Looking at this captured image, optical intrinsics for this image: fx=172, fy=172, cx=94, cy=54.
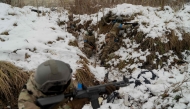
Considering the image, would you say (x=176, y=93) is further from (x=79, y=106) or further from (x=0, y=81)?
(x=0, y=81)

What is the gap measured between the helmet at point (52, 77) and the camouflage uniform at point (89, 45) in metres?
2.92

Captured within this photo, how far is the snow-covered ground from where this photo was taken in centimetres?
252

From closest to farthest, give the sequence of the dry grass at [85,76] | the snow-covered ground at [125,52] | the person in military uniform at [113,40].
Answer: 1. the snow-covered ground at [125,52]
2. the dry grass at [85,76]
3. the person in military uniform at [113,40]

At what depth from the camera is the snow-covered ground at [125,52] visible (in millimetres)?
2520

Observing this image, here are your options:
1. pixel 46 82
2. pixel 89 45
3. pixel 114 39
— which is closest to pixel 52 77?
pixel 46 82

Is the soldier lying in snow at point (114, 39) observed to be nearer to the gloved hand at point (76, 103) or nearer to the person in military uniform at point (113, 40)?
the person in military uniform at point (113, 40)

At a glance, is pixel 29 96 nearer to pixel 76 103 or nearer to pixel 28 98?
pixel 28 98

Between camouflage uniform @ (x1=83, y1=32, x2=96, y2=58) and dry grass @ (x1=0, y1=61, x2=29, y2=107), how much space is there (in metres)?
1.91

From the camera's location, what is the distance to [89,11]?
6188 mm

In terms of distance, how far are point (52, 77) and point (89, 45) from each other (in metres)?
3.20

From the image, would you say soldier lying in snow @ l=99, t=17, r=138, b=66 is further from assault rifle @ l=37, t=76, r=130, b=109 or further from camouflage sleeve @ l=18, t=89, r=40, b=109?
camouflage sleeve @ l=18, t=89, r=40, b=109

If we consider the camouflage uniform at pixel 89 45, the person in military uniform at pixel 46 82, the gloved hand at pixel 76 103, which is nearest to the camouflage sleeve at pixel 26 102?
the person in military uniform at pixel 46 82

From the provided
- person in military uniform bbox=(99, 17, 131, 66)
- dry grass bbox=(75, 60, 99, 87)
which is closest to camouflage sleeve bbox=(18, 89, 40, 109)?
dry grass bbox=(75, 60, 99, 87)

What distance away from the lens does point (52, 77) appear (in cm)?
144
